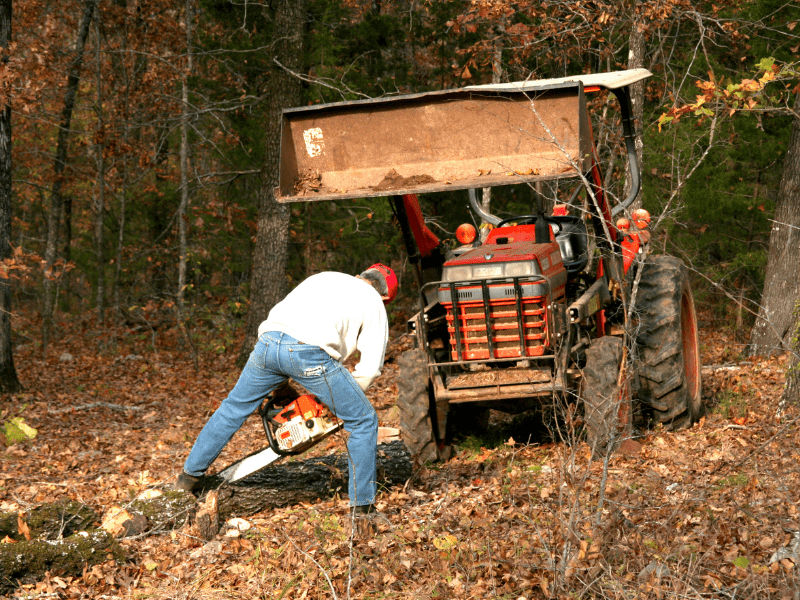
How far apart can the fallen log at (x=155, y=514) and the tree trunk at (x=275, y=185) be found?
20.3 ft

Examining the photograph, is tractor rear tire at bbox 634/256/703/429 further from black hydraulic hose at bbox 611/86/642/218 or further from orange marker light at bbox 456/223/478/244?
orange marker light at bbox 456/223/478/244

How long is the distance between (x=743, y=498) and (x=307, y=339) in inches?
109

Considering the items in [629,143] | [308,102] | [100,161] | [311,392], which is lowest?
[311,392]

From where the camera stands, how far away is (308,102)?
13.4m

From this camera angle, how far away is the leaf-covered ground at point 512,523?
3.91 meters

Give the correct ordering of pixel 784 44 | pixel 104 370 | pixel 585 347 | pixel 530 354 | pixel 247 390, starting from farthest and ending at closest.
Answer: pixel 104 370, pixel 784 44, pixel 585 347, pixel 530 354, pixel 247 390

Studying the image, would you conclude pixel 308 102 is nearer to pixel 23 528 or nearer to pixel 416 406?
pixel 416 406

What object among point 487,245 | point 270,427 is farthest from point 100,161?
point 270,427

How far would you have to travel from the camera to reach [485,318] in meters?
6.01

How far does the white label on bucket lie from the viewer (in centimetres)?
601

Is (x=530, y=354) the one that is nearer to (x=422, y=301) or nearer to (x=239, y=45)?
(x=422, y=301)

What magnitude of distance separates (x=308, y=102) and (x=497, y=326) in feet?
27.5

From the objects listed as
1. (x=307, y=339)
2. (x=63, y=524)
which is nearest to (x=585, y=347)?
(x=307, y=339)

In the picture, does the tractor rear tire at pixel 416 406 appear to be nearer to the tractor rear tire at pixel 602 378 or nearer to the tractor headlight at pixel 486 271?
the tractor headlight at pixel 486 271
